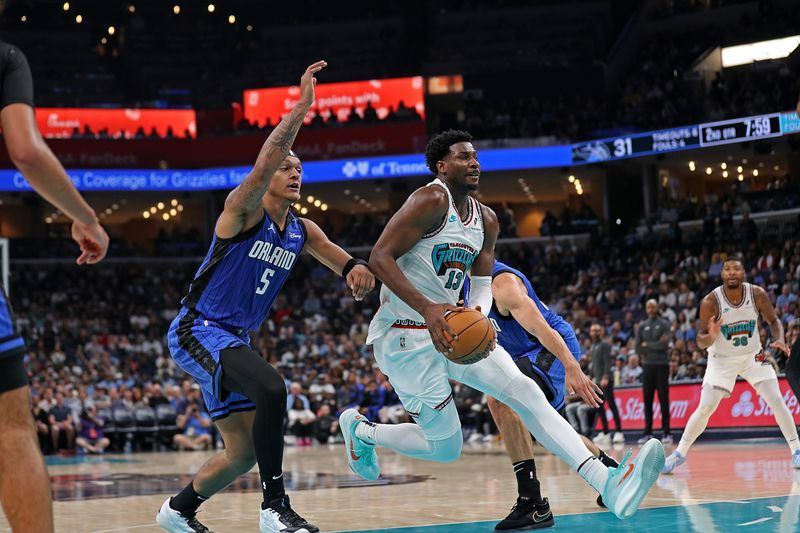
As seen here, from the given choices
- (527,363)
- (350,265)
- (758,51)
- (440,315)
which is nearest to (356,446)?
(350,265)

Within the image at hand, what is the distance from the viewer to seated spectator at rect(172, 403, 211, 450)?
20359mm

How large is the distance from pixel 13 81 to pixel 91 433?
18.1 m

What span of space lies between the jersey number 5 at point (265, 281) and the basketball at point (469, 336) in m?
1.16

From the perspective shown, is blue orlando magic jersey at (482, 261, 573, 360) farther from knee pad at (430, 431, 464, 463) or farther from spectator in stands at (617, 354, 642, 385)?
spectator in stands at (617, 354, 642, 385)

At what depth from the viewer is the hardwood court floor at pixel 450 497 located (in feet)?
20.5

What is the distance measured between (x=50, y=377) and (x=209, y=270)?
1977 cm

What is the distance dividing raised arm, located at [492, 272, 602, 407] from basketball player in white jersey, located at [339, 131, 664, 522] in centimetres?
3

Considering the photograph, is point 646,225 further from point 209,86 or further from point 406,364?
point 406,364

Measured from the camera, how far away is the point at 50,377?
24.1 m

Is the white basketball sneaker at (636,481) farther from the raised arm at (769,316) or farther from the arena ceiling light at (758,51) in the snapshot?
the arena ceiling light at (758,51)

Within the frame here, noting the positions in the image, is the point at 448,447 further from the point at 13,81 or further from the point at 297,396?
the point at 297,396

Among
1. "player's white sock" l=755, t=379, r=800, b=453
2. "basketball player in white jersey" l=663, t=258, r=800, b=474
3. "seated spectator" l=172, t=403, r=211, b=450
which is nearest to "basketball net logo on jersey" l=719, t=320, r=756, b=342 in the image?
"basketball player in white jersey" l=663, t=258, r=800, b=474

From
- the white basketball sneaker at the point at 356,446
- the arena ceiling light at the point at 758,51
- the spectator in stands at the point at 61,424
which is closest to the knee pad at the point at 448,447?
the white basketball sneaker at the point at 356,446

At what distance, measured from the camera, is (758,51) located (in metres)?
33.2
